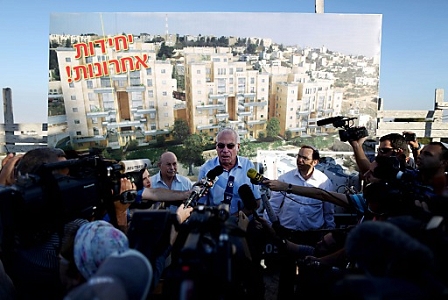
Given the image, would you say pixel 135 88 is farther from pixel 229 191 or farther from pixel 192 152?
pixel 229 191

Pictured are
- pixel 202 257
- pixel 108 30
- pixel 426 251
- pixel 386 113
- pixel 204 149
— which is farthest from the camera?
pixel 386 113

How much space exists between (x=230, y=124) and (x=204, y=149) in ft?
Answer: 2.01

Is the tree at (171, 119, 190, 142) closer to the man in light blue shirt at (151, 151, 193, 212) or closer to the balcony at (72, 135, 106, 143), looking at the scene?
the balcony at (72, 135, 106, 143)

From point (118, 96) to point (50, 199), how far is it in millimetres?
4050

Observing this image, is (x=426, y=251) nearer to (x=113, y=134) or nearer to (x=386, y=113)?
(x=113, y=134)

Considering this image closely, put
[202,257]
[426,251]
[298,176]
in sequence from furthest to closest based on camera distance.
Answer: [298,176], [202,257], [426,251]

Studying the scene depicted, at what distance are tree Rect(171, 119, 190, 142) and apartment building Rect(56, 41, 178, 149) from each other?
102 millimetres

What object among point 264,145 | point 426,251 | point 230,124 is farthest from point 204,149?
point 426,251

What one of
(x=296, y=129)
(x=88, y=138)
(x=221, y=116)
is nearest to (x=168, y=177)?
(x=221, y=116)

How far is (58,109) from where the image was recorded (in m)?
5.27

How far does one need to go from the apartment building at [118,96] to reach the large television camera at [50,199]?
143 inches

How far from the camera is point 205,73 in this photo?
5125 mm

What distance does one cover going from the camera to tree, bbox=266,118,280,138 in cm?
532

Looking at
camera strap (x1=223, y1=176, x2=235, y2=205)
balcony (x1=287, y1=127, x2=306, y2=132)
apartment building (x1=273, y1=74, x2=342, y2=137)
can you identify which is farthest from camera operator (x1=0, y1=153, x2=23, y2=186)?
balcony (x1=287, y1=127, x2=306, y2=132)
